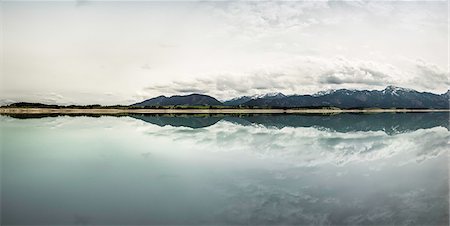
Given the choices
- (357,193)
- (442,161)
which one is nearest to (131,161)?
(357,193)

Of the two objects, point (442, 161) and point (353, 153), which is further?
point (353, 153)

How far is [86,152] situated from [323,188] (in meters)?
7.82

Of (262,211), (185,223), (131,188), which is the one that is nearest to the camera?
(185,223)

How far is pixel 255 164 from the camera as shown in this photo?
10141 millimetres

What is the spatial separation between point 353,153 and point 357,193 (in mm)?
5380

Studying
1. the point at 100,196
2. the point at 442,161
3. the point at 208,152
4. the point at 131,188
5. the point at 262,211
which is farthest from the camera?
the point at 208,152

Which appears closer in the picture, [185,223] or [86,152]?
[185,223]

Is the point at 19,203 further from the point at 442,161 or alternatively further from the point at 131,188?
the point at 442,161

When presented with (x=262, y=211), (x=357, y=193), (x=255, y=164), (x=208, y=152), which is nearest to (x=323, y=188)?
(x=357, y=193)

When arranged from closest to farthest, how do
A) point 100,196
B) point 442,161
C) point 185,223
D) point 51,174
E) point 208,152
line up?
point 185,223
point 100,196
point 51,174
point 442,161
point 208,152

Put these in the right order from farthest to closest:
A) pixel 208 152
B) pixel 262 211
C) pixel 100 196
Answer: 1. pixel 208 152
2. pixel 100 196
3. pixel 262 211

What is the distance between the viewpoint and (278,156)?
11.5 meters

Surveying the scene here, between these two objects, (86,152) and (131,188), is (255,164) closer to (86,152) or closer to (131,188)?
(131,188)

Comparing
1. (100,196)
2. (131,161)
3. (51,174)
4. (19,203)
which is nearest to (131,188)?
(100,196)
